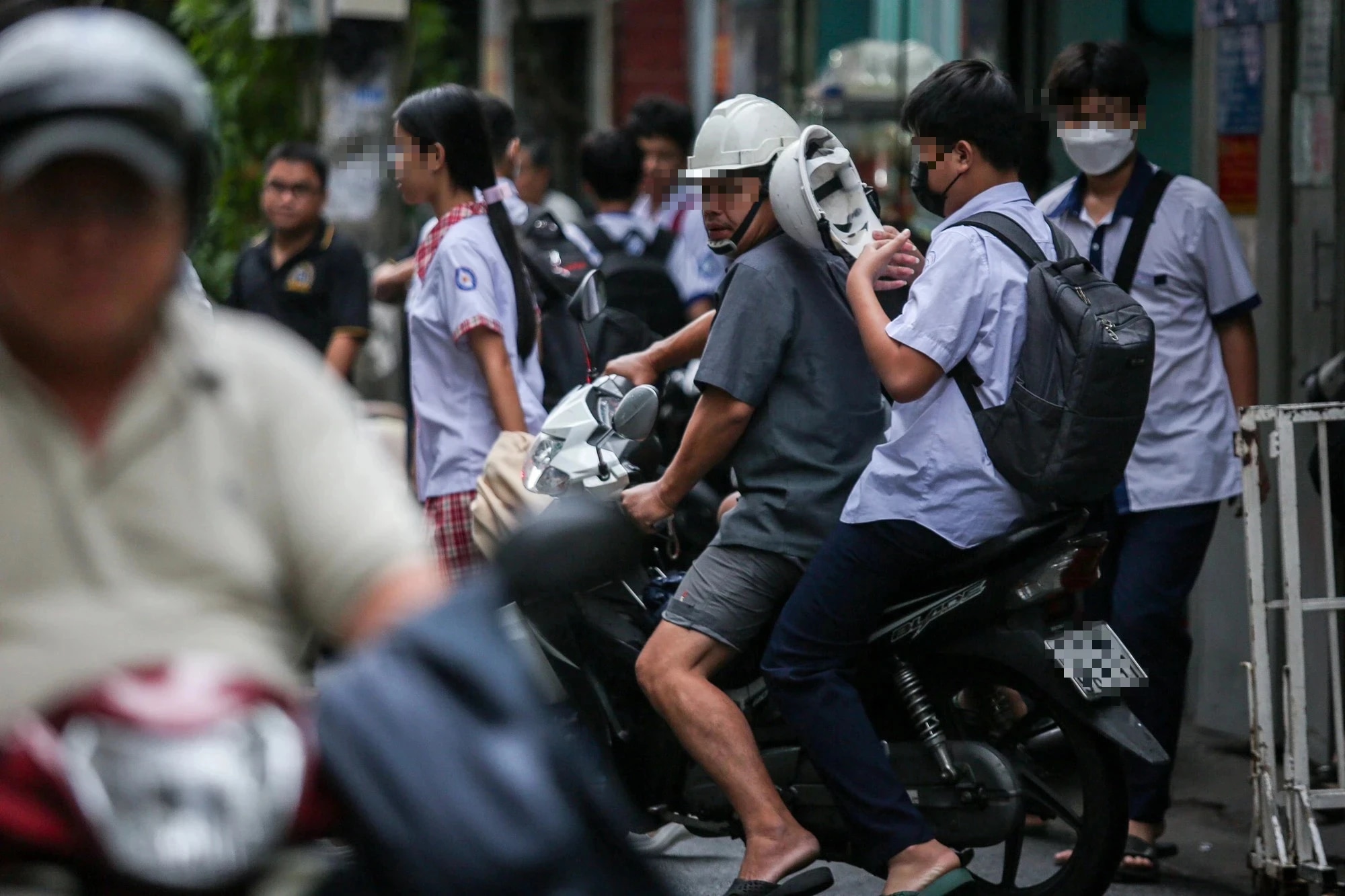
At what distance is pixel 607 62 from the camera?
1631 centimetres

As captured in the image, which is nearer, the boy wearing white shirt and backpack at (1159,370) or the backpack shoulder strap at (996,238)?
the backpack shoulder strap at (996,238)

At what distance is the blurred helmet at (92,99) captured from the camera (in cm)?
175

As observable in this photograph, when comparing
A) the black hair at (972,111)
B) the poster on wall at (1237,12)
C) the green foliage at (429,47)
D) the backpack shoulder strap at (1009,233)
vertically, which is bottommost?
the backpack shoulder strap at (1009,233)

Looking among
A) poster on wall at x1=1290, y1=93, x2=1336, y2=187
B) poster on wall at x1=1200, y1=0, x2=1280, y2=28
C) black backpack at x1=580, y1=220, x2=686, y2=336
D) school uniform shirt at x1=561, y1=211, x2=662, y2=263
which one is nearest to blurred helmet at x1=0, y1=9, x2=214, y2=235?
poster on wall at x1=1290, y1=93, x2=1336, y2=187

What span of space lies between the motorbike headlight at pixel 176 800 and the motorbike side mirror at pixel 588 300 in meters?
3.76

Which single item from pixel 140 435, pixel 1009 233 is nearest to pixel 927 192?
pixel 1009 233

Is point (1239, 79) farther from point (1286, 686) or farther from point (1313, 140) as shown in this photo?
point (1286, 686)

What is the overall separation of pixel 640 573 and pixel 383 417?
3.43 meters

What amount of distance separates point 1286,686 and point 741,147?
189 centimetres

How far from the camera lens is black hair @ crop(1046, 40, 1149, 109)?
5.71m

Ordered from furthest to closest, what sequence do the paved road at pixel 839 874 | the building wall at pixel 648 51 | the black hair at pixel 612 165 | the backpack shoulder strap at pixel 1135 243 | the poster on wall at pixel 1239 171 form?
1. the building wall at pixel 648 51
2. the black hair at pixel 612 165
3. the poster on wall at pixel 1239 171
4. the backpack shoulder strap at pixel 1135 243
5. the paved road at pixel 839 874

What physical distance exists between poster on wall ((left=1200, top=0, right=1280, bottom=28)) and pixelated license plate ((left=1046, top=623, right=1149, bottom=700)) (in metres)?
2.98

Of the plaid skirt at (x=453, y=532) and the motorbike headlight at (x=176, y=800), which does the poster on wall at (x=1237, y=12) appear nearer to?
the plaid skirt at (x=453, y=532)

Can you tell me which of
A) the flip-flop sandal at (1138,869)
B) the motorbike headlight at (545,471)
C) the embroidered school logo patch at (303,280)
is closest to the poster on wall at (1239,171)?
the flip-flop sandal at (1138,869)
